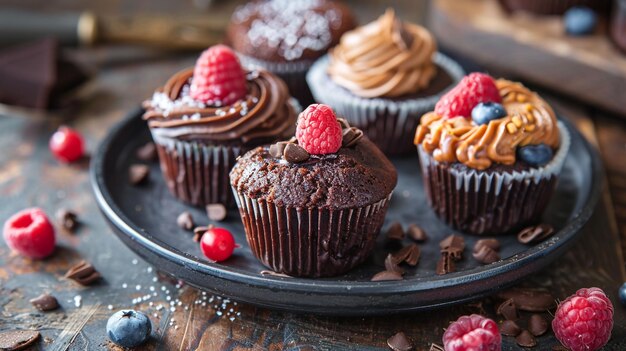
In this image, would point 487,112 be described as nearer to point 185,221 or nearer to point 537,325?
point 537,325

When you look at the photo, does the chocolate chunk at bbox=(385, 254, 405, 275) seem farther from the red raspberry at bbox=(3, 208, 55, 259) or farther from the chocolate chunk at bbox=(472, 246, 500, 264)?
the red raspberry at bbox=(3, 208, 55, 259)

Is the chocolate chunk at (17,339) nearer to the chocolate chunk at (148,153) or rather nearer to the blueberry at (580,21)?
the chocolate chunk at (148,153)

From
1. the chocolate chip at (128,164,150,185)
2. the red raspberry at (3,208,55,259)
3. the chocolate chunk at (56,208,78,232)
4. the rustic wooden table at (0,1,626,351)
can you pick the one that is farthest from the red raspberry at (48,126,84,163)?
the red raspberry at (3,208,55,259)

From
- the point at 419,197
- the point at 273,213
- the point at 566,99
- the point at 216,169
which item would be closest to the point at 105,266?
the point at 216,169

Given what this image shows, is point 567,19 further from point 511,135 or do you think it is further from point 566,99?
point 511,135

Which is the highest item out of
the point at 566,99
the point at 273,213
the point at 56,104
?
the point at 273,213

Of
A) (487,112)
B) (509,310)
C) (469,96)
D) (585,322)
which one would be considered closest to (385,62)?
(469,96)
